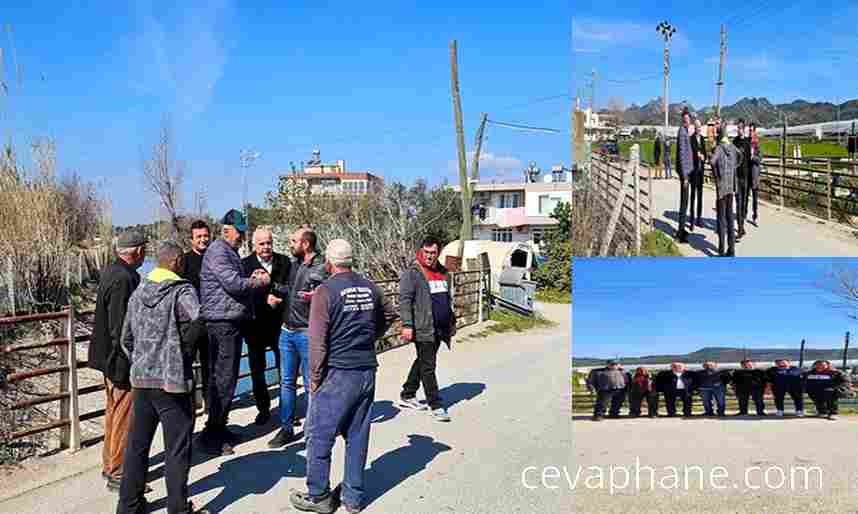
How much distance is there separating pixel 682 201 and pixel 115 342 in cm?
373

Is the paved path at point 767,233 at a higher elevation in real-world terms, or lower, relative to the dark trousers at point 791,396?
higher

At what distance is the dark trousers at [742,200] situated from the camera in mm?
3730

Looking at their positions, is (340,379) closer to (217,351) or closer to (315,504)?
(315,504)

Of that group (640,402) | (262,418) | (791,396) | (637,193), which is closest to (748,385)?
(791,396)

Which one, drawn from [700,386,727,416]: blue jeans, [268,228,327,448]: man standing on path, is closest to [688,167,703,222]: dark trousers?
[700,386,727,416]: blue jeans

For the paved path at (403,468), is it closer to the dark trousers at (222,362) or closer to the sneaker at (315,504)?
the sneaker at (315,504)

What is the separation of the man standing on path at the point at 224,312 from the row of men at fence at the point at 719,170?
11.1 ft

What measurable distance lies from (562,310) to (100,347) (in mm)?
19534

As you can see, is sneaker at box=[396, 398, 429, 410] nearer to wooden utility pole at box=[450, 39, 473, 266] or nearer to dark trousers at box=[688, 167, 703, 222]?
dark trousers at box=[688, 167, 703, 222]

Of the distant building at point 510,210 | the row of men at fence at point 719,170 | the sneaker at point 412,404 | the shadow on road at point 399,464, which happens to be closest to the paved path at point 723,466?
the row of men at fence at point 719,170

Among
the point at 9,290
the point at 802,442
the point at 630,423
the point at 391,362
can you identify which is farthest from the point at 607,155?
the point at 9,290

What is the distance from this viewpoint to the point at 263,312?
6.79 meters

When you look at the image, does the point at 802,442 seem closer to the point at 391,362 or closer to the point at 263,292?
the point at 263,292

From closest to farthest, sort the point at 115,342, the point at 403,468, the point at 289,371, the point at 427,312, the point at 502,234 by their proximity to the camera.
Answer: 1. the point at 115,342
2. the point at 403,468
3. the point at 289,371
4. the point at 427,312
5. the point at 502,234
